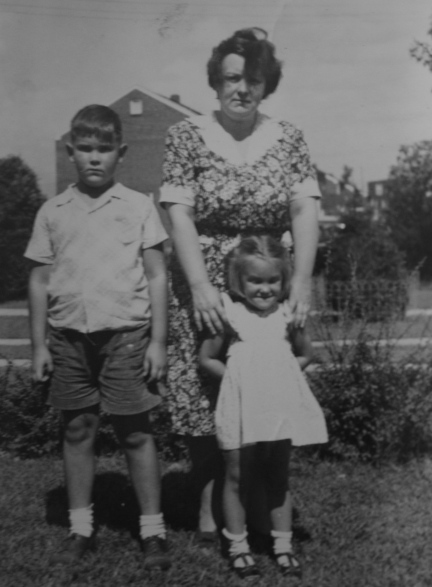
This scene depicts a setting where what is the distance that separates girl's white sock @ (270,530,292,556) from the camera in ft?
9.11

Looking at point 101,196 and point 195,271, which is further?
point 101,196

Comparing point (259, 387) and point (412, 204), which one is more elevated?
point (412, 204)

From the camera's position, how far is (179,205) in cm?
278

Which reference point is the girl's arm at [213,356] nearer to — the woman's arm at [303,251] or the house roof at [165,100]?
the woman's arm at [303,251]

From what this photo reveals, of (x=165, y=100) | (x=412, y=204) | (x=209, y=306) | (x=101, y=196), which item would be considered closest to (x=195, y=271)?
(x=209, y=306)

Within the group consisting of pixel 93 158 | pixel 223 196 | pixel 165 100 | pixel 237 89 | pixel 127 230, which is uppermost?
pixel 165 100

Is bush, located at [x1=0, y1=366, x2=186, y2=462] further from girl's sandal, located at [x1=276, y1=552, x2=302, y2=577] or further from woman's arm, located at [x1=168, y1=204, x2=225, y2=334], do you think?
woman's arm, located at [x1=168, y1=204, x2=225, y2=334]

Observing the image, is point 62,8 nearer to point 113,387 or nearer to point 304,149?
point 304,149

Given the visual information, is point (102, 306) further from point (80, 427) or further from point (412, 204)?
point (412, 204)

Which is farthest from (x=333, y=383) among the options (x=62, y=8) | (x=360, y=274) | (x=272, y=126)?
(x=360, y=274)

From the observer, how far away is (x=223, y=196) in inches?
109

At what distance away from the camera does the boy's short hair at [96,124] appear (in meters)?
2.75

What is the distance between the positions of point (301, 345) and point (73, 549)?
121cm

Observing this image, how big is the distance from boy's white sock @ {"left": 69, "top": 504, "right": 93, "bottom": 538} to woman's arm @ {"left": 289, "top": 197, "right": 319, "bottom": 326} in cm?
117
